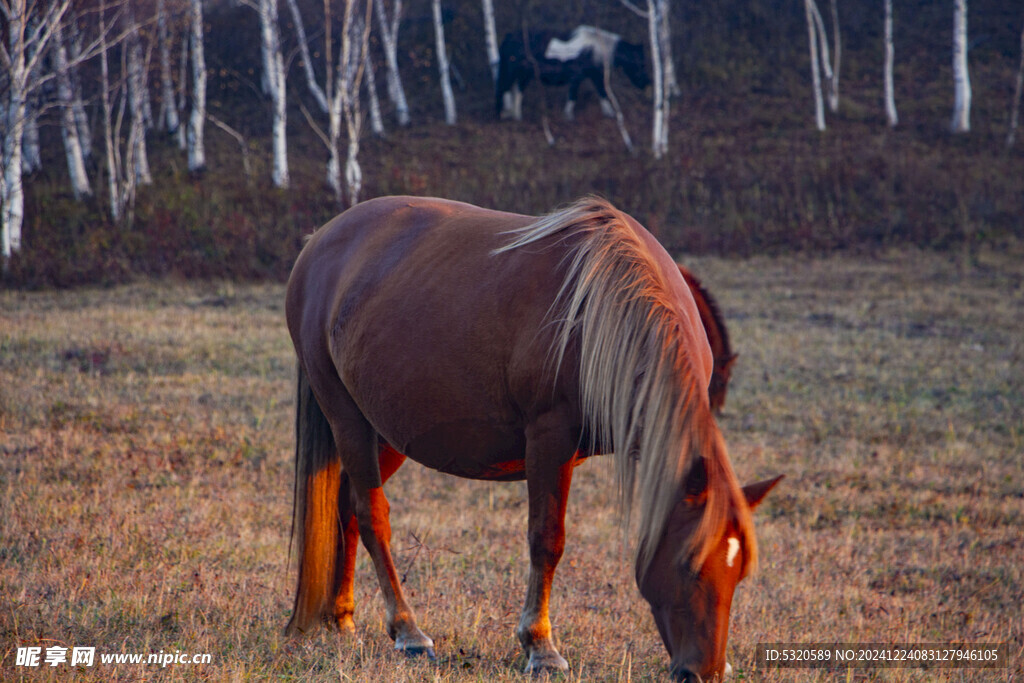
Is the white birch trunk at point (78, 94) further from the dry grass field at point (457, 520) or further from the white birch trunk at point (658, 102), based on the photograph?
the white birch trunk at point (658, 102)

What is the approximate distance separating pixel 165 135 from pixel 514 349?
24.6 m

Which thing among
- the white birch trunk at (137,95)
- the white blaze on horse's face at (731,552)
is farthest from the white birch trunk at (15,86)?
the white blaze on horse's face at (731,552)

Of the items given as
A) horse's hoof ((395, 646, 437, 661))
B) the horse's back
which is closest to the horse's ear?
the horse's back

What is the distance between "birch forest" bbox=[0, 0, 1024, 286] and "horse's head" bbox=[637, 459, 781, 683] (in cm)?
1209

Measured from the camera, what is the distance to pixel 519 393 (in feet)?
9.51

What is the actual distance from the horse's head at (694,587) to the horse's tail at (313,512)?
1.74 metres

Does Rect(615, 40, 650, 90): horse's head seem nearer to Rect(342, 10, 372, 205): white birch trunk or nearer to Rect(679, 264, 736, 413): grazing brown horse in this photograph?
Rect(342, 10, 372, 205): white birch trunk

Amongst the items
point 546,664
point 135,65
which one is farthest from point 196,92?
point 546,664

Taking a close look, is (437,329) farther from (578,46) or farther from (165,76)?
(578,46)

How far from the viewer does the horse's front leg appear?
2.82 meters

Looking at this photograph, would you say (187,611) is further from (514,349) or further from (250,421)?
(250,421)

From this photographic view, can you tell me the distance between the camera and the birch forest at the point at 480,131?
654 inches

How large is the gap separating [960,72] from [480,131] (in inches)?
519

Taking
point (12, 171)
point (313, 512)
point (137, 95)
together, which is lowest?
point (313, 512)
